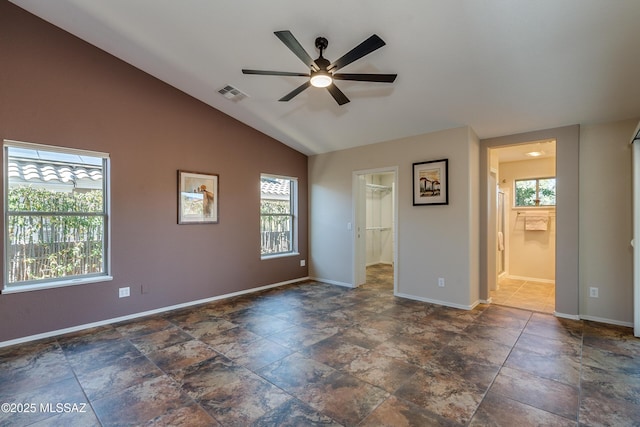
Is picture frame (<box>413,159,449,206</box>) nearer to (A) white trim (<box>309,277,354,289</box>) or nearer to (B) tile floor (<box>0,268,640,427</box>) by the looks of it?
(B) tile floor (<box>0,268,640,427</box>)

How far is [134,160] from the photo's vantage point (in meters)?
3.93

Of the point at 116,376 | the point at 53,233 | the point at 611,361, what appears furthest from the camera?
the point at 53,233

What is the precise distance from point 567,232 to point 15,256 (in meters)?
6.52

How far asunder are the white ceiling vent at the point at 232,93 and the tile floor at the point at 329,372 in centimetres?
306

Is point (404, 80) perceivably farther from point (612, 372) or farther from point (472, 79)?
point (612, 372)

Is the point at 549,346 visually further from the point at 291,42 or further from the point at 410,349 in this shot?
the point at 291,42

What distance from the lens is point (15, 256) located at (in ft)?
10.5

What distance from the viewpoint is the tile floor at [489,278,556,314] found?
442 centimetres

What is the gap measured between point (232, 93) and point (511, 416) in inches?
178

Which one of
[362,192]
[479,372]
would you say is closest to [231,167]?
[362,192]

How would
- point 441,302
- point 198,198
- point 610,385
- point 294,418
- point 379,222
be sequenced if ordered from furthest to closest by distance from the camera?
1. point 379,222
2. point 198,198
3. point 441,302
4. point 610,385
5. point 294,418

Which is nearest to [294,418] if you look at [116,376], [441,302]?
[116,376]

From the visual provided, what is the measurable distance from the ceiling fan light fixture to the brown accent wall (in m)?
2.59

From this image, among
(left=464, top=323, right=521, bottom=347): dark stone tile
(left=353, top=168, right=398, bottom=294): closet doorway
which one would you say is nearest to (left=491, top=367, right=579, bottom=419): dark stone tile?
(left=464, top=323, right=521, bottom=347): dark stone tile
